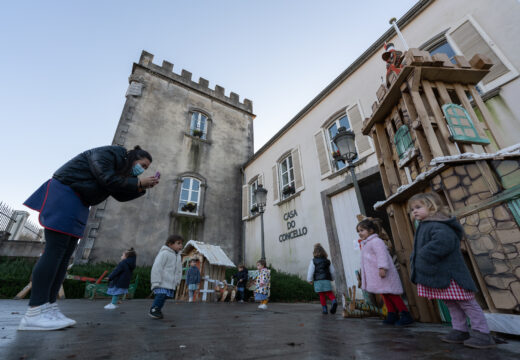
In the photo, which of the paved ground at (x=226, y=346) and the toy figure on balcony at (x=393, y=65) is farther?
the toy figure on balcony at (x=393, y=65)

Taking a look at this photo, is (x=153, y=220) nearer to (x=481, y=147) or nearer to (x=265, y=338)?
(x=265, y=338)

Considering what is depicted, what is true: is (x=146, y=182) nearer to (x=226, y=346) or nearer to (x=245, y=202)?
(x=226, y=346)

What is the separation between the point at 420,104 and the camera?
111 inches

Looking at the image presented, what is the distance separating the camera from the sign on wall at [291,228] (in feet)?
28.8

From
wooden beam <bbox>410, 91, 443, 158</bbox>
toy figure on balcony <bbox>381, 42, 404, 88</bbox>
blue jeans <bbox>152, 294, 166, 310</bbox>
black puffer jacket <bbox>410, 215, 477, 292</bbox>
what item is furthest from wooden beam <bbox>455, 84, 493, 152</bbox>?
blue jeans <bbox>152, 294, 166, 310</bbox>

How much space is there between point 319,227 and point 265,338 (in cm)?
636

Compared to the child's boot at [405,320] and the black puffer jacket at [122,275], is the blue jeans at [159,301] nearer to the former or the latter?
the black puffer jacket at [122,275]

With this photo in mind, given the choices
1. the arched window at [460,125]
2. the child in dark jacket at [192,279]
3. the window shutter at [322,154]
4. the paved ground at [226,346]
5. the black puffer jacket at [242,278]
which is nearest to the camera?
the paved ground at [226,346]

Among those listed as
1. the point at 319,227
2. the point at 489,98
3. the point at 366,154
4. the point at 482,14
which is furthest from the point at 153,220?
the point at 482,14

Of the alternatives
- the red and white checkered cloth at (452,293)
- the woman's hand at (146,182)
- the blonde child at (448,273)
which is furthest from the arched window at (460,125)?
the woman's hand at (146,182)

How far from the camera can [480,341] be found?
1701 mm

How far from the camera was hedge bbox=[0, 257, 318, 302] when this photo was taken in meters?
6.47

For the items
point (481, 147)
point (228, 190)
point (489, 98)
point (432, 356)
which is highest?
point (228, 190)

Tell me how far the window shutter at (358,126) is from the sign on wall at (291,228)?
11.2 feet
